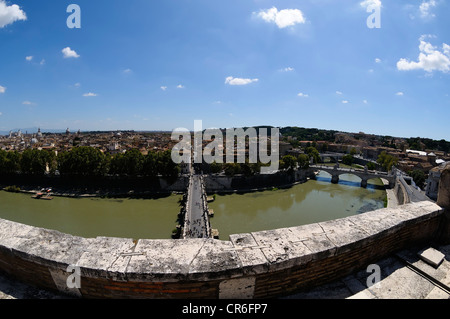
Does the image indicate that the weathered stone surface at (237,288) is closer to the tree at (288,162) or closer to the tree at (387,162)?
the tree at (288,162)

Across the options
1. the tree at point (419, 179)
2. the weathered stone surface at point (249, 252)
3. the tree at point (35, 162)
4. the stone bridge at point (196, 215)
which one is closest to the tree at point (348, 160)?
the tree at point (419, 179)

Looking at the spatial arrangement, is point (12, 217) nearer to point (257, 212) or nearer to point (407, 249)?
point (257, 212)

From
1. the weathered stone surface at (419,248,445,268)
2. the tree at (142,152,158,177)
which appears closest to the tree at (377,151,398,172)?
the tree at (142,152,158,177)

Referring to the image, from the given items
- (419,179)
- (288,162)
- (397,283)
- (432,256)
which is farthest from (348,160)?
(397,283)

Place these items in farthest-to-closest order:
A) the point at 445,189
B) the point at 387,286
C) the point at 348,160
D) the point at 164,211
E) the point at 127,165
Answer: the point at 348,160 → the point at 127,165 → the point at 164,211 → the point at 445,189 → the point at 387,286

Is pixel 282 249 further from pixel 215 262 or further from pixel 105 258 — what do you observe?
pixel 105 258

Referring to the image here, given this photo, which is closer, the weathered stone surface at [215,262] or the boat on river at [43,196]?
the weathered stone surface at [215,262]

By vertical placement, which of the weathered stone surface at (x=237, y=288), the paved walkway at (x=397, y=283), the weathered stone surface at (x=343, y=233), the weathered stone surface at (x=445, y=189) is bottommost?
the paved walkway at (x=397, y=283)

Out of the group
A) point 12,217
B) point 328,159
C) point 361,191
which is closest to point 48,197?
point 12,217
